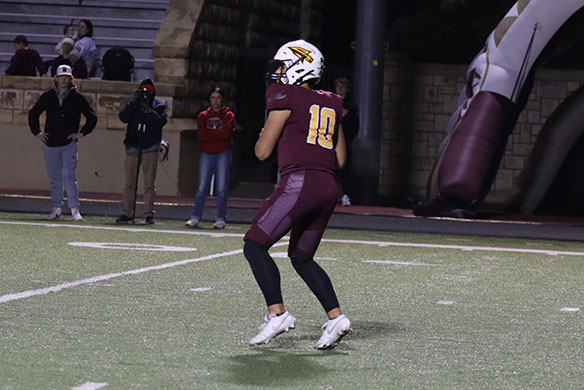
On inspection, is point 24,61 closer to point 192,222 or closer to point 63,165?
point 63,165

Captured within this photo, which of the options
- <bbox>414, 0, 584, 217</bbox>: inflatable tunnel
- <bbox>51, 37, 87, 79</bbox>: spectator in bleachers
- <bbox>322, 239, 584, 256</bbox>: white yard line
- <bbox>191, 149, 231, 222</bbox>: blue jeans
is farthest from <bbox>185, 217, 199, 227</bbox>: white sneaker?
<bbox>51, 37, 87, 79</bbox>: spectator in bleachers

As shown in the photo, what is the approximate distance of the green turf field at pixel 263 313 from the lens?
6.81m

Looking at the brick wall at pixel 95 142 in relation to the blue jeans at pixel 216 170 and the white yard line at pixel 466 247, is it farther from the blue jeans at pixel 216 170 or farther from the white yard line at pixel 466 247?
the white yard line at pixel 466 247

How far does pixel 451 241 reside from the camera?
1645 centimetres

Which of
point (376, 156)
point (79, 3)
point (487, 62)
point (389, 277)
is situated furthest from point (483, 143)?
point (79, 3)

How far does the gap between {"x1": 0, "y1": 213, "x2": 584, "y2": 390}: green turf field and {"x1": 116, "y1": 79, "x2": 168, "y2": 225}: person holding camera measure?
2.15 metres

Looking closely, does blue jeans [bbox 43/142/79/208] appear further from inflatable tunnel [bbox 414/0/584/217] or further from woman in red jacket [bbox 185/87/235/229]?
inflatable tunnel [bbox 414/0/584/217]

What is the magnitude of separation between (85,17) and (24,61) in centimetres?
272

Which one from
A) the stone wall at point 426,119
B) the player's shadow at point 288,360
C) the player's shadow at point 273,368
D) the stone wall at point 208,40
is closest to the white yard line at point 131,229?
the stone wall at point 208,40

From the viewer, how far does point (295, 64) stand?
7.82 meters

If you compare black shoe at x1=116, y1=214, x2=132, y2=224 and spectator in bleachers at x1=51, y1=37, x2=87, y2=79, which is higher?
spectator in bleachers at x1=51, y1=37, x2=87, y2=79

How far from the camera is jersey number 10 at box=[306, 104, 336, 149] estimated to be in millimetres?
7797

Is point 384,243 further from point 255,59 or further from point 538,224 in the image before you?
point 255,59

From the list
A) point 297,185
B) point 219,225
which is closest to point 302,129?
point 297,185
